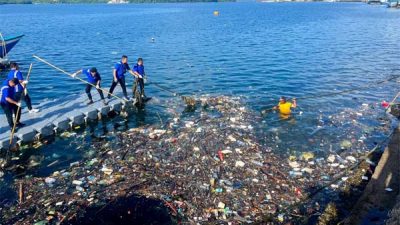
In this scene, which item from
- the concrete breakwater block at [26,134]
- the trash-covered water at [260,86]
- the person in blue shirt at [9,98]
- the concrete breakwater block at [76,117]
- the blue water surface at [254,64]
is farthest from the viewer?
the blue water surface at [254,64]

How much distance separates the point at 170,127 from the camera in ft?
55.9

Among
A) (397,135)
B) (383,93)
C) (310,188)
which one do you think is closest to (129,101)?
(310,188)

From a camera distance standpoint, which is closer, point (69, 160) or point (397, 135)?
point (69, 160)

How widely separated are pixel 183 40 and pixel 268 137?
3701cm

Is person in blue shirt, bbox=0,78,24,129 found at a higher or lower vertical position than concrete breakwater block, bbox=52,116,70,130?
higher

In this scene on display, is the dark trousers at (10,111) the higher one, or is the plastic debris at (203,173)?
the dark trousers at (10,111)

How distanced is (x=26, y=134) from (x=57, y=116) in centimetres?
234

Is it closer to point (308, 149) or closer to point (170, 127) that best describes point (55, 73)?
point (170, 127)

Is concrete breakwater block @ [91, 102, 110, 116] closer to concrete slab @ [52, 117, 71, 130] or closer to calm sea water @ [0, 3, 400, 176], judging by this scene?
concrete slab @ [52, 117, 71, 130]

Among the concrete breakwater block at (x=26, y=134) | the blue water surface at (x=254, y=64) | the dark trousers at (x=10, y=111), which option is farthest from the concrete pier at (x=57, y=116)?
the blue water surface at (x=254, y=64)

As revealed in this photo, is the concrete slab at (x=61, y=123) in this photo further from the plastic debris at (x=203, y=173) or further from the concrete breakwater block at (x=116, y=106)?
the concrete breakwater block at (x=116, y=106)

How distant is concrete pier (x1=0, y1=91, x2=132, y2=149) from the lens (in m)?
14.9

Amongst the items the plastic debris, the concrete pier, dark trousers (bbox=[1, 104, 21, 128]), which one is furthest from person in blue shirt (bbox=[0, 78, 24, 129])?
the plastic debris

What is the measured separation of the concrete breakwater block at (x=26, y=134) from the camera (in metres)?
14.6
